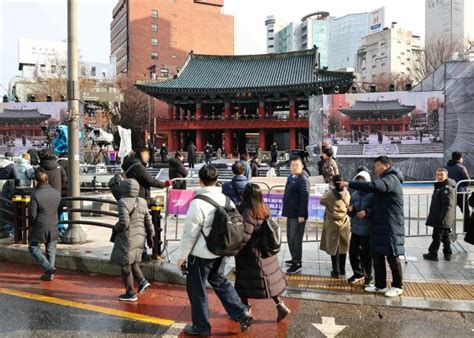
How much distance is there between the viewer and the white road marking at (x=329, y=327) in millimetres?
4507

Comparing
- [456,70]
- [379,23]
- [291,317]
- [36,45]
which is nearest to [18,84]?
[36,45]

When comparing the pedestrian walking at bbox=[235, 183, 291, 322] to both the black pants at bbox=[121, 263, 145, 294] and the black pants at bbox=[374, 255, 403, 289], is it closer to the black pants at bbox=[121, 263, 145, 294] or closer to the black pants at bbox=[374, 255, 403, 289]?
the black pants at bbox=[121, 263, 145, 294]

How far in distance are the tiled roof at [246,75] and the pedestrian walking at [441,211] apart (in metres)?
30.2

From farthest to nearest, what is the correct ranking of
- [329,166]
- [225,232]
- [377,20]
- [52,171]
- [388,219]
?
1. [377,20]
2. [329,166]
3. [52,171]
4. [388,219]
5. [225,232]

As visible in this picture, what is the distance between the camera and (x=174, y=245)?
27.4ft

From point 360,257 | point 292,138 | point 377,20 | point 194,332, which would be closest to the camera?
point 194,332

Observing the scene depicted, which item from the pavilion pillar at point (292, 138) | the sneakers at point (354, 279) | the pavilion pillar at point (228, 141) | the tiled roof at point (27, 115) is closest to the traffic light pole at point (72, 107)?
the sneakers at point (354, 279)

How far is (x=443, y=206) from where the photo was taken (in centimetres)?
742

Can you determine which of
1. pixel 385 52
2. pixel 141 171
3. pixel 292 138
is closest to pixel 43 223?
pixel 141 171

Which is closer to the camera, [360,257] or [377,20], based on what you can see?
[360,257]

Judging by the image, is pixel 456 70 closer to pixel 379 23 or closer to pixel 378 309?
pixel 378 309

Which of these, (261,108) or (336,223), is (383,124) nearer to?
(261,108)

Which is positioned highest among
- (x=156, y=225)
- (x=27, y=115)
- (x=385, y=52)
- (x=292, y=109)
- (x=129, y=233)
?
(x=385, y=52)

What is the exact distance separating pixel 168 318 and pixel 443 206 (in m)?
4.94
